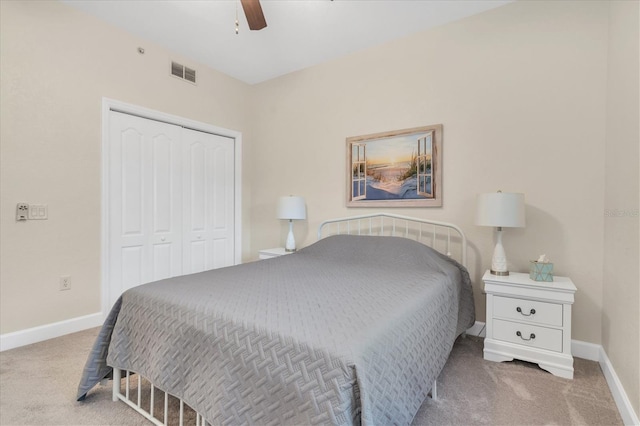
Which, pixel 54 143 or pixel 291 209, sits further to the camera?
pixel 291 209

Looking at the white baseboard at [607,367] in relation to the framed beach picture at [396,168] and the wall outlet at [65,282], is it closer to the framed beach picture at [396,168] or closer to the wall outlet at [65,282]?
the framed beach picture at [396,168]

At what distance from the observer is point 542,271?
6.80 ft

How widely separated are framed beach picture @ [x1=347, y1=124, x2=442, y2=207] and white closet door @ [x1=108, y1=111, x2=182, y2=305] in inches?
75.6

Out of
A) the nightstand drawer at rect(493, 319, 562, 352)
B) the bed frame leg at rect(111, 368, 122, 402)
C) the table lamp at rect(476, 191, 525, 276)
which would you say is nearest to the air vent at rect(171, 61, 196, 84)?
the bed frame leg at rect(111, 368, 122, 402)

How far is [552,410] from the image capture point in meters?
1.59

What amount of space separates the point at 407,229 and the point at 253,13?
2.14m

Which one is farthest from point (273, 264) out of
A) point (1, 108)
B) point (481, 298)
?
point (1, 108)

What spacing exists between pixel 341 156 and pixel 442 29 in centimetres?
147

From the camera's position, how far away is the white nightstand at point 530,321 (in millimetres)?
1934

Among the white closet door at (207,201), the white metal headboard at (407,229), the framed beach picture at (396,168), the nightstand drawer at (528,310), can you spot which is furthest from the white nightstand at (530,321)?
the white closet door at (207,201)

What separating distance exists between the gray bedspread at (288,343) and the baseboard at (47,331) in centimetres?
125

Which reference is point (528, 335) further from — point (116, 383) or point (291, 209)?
point (116, 383)

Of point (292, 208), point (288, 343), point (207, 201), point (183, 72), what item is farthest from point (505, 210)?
point (183, 72)

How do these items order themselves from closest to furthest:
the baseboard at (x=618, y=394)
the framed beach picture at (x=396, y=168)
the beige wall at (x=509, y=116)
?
1. the baseboard at (x=618, y=394)
2. the beige wall at (x=509, y=116)
3. the framed beach picture at (x=396, y=168)
